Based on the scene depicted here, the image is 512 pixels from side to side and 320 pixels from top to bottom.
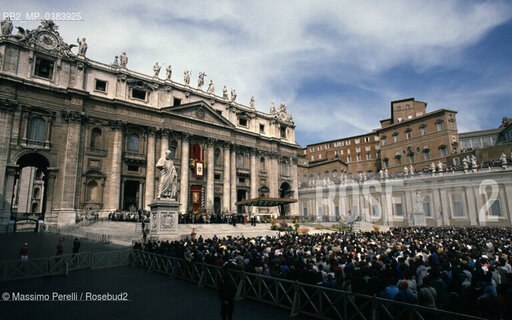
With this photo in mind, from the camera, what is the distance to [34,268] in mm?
11398

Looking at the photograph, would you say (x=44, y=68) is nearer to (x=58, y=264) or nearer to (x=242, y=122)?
(x=242, y=122)

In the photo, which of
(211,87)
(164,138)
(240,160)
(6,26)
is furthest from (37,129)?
(240,160)

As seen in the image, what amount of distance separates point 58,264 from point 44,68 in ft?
95.7

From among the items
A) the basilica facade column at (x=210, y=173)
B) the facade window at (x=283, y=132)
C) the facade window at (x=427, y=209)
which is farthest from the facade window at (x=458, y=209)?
the basilica facade column at (x=210, y=173)

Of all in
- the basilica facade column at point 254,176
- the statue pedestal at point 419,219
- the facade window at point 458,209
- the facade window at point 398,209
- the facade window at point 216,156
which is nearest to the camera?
the facade window at point 458,209

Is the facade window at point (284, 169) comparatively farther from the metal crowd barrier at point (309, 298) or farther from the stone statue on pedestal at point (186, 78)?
the metal crowd barrier at point (309, 298)

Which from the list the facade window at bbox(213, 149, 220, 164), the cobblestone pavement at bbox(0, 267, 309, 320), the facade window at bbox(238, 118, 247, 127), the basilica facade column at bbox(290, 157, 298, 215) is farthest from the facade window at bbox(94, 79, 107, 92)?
the basilica facade column at bbox(290, 157, 298, 215)

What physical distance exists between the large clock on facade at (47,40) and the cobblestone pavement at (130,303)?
1218 inches

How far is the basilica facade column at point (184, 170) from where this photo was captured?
37.3 metres

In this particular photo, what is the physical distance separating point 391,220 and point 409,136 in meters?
18.5

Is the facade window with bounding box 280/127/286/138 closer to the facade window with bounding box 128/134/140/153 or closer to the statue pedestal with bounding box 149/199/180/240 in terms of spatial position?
the facade window with bounding box 128/134/140/153

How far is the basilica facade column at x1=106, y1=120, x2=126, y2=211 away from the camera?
32250mm

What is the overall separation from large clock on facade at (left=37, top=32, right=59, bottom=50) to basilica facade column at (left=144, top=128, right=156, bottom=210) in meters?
13.6

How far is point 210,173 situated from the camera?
4125cm
